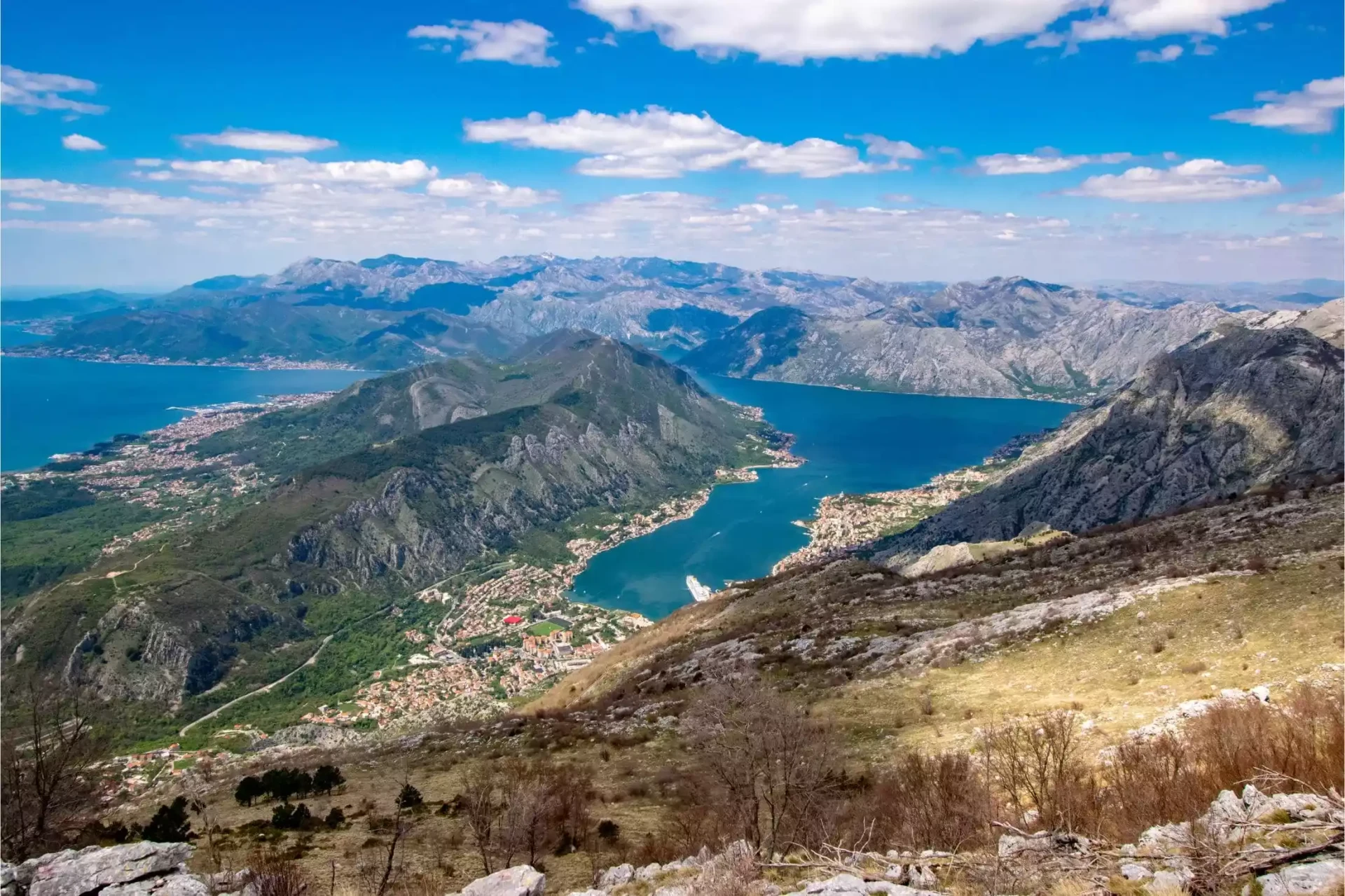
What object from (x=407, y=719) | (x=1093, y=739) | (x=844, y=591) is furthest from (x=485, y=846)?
(x=407, y=719)

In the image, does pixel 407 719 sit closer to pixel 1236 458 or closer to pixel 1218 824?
pixel 1218 824

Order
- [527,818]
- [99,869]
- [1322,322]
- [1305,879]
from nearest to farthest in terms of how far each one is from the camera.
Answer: [1305,879] < [99,869] < [527,818] < [1322,322]

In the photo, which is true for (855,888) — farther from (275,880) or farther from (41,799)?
(41,799)

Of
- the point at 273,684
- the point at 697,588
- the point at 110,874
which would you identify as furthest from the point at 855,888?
the point at 697,588

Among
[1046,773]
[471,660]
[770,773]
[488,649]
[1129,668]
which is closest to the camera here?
[1046,773]

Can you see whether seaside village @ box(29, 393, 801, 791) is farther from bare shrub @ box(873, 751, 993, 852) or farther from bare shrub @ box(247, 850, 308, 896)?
bare shrub @ box(873, 751, 993, 852)
